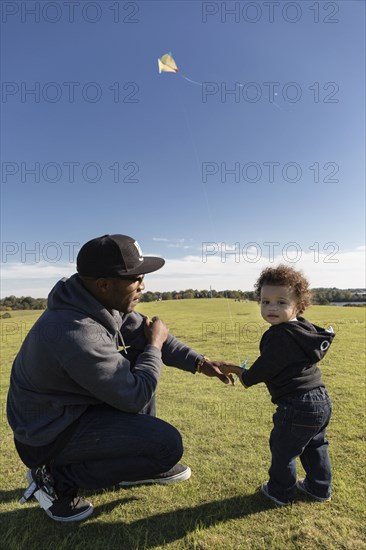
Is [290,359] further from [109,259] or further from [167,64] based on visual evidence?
[167,64]

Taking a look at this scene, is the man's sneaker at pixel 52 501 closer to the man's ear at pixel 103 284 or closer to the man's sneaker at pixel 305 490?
the man's ear at pixel 103 284

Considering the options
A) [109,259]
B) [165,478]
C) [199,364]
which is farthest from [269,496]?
[109,259]

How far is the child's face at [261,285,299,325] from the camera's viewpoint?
8.91ft

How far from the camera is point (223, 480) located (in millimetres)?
2814

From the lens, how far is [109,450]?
230 centimetres

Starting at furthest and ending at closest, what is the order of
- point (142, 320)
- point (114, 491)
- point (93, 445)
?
point (142, 320), point (114, 491), point (93, 445)

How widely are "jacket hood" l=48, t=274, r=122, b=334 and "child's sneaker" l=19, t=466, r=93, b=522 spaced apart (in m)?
1.03

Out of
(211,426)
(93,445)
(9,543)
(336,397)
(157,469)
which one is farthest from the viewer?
(336,397)

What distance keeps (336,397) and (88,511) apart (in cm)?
372

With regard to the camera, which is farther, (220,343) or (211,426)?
(220,343)

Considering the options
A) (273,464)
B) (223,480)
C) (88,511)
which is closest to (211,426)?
(223,480)

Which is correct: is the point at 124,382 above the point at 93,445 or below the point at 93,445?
above

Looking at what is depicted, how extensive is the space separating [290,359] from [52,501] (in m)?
1.80

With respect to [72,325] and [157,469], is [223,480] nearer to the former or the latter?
[157,469]
